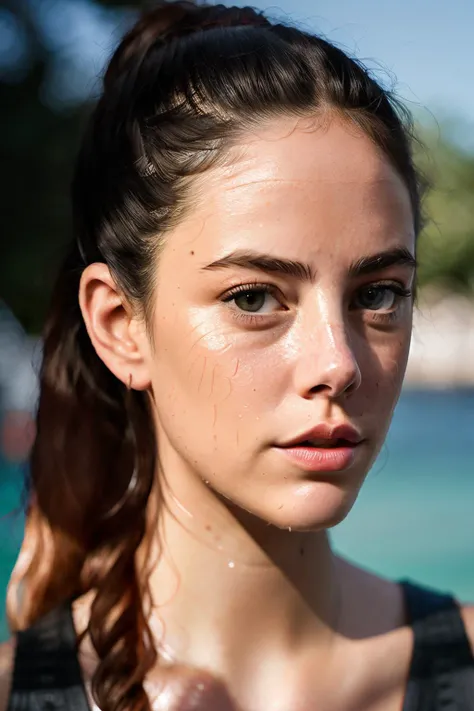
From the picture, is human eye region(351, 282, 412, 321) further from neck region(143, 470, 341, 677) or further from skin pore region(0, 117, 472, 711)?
neck region(143, 470, 341, 677)

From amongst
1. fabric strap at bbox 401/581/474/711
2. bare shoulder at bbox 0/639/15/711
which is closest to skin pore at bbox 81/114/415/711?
fabric strap at bbox 401/581/474/711

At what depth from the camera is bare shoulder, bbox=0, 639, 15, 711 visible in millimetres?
1515

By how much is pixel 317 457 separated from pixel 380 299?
29 cm

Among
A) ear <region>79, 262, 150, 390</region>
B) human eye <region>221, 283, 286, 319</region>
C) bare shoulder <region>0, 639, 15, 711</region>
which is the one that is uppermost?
human eye <region>221, 283, 286, 319</region>

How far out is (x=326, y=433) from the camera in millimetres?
1358

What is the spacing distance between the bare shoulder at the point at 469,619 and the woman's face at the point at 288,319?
1.76 ft

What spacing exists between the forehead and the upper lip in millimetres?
265

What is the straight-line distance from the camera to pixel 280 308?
1.41m

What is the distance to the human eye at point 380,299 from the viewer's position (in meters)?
1.45

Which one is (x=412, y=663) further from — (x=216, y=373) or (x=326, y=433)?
(x=216, y=373)

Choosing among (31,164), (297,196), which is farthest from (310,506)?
(31,164)

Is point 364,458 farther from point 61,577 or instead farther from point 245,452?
point 61,577

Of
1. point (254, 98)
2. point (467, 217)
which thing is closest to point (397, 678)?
point (254, 98)

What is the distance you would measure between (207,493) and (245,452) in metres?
0.21
